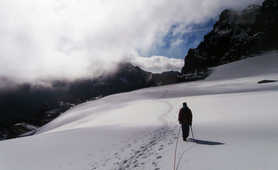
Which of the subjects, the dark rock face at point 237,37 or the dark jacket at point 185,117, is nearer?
the dark jacket at point 185,117

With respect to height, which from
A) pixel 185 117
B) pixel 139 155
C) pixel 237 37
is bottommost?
pixel 139 155

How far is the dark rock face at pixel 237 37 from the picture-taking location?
11425 cm

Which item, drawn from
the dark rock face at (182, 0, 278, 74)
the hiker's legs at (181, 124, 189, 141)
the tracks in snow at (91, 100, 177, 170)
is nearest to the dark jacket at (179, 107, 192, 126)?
the hiker's legs at (181, 124, 189, 141)

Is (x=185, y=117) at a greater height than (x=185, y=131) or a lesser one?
greater

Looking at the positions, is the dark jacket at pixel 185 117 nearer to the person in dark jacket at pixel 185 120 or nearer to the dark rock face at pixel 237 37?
the person in dark jacket at pixel 185 120

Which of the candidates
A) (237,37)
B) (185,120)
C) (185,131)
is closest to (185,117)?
(185,120)

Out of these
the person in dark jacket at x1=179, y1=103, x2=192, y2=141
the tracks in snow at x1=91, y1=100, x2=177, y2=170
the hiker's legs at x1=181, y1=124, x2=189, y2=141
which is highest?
the person in dark jacket at x1=179, y1=103, x2=192, y2=141

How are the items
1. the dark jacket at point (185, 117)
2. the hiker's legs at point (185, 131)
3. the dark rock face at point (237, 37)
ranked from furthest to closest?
the dark rock face at point (237, 37) → the dark jacket at point (185, 117) → the hiker's legs at point (185, 131)

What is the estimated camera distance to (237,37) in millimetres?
134500

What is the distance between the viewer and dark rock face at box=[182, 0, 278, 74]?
375ft

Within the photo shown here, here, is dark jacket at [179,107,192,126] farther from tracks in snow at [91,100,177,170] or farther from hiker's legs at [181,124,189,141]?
tracks in snow at [91,100,177,170]

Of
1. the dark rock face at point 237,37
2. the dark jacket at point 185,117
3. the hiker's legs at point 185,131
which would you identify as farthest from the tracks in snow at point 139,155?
the dark rock face at point 237,37

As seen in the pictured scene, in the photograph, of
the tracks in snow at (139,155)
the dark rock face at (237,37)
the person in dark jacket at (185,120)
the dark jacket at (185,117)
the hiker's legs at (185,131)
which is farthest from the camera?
the dark rock face at (237,37)

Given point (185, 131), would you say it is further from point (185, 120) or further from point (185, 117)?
point (185, 117)
